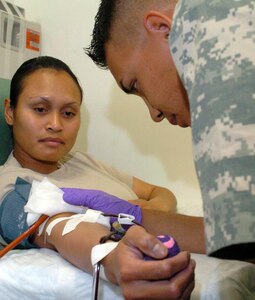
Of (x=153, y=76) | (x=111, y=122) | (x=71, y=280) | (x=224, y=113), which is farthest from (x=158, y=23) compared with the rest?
(x=111, y=122)

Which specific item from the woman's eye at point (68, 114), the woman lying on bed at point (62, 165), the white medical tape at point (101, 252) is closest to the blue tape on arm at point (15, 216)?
the woman lying on bed at point (62, 165)

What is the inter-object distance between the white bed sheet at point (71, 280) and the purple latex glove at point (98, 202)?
15cm

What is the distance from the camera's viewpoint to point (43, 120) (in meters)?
1.42

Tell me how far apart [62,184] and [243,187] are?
1.00m

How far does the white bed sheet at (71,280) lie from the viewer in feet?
2.38

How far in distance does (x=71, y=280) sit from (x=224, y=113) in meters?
0.49

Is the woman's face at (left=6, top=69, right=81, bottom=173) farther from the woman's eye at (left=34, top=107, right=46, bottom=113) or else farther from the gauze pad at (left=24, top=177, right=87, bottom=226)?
the gauze pad at (left=24, top=177, right=87, bottom=226)

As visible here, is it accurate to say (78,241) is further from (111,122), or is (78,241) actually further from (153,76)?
(111,122)

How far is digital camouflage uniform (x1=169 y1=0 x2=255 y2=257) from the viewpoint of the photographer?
16.8 inches

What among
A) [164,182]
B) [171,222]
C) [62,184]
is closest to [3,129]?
[62,184]

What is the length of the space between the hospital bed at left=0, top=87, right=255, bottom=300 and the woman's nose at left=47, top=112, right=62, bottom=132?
1.94 ft

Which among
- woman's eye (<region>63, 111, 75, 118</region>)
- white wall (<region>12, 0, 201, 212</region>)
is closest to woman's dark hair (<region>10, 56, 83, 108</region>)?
woman's eye (<region>63, 111, 75, 118</region>)

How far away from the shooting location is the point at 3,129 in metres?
1.58

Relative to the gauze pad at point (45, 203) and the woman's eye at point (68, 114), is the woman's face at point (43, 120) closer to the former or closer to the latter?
the woman's eye at point (68, 114)
